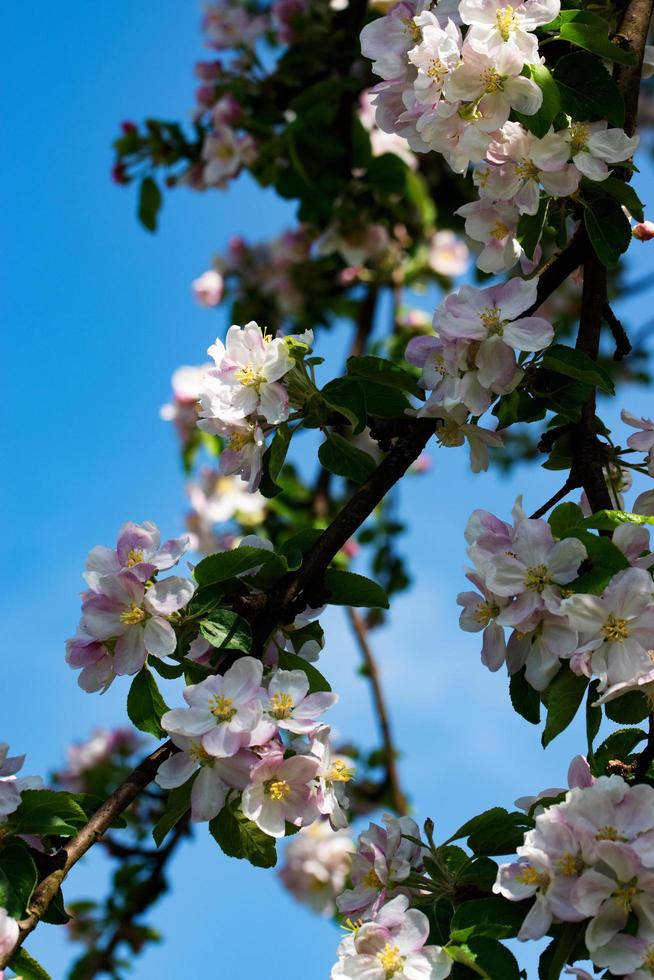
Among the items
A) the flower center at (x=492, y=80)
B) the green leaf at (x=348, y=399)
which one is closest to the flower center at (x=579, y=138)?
the flower center at (x=492, y=80)

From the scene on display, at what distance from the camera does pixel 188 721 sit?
46.1 inches

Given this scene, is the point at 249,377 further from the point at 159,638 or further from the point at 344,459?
the point at 159,638

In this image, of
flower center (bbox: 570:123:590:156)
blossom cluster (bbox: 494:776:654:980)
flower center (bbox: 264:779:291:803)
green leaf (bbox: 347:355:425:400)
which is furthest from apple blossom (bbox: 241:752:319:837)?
flower center (bbox: 570:123:590:156)

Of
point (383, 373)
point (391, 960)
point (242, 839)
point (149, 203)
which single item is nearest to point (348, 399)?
point (383, 373)

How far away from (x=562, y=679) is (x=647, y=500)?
0.26 m

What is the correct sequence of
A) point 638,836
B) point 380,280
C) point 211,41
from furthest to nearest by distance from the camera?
point 380,280 < point 211,41 < point 638,836

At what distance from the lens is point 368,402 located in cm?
142

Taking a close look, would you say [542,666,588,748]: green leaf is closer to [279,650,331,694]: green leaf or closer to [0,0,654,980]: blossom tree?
[0,0,654,980]: blossom tree

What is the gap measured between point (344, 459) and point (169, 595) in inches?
11.1

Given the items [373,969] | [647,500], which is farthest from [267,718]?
[647,500]

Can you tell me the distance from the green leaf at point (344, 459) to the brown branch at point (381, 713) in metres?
2.15

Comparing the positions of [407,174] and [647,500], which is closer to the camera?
[647,500]

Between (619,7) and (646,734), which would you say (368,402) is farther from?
(619,7)

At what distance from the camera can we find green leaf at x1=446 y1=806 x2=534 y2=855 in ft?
4.03
